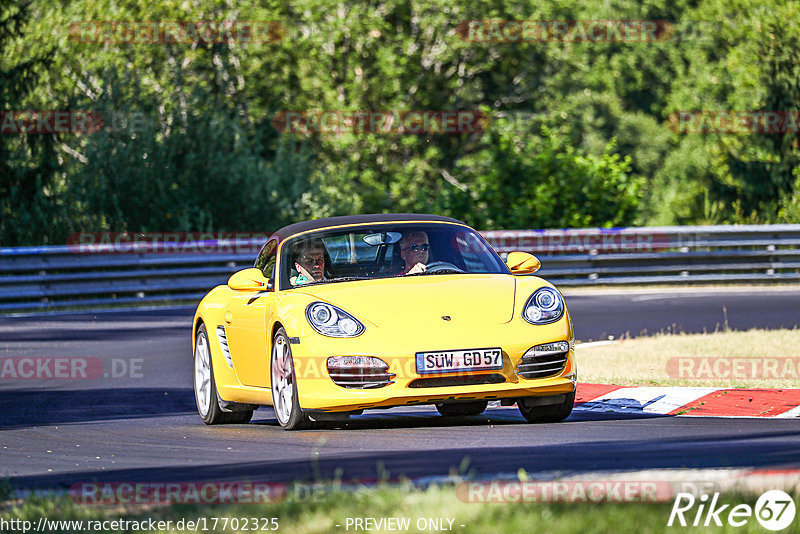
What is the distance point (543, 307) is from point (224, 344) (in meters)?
2.64

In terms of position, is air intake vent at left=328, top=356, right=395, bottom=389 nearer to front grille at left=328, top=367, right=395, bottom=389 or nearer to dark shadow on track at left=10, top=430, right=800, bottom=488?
front grille at left=328, top=367, right=395, bottom=389

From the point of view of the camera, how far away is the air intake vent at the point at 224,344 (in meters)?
10.6

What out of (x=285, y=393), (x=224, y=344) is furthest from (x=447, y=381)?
(x=224, y=344)

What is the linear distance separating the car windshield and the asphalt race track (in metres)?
1.05

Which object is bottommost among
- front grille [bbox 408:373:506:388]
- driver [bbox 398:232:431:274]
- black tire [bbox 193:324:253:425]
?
black tire [bbox 193:324:253:425]

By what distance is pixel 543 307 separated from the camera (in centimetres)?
938

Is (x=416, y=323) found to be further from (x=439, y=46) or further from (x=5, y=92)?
(x=439, y=46)

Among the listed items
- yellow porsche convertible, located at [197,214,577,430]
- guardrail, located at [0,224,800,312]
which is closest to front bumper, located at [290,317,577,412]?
yellow porsche convertible, located at [197,214,577,430]

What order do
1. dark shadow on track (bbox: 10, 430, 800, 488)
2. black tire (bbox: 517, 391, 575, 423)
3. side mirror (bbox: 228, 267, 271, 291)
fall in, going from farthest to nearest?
side mirror (bbox: 228, 267, 271, 291) < black tire (bbox: 517, 391, 575, 423) < dark shadow on track (bbox: 10, 430, 800, 488)

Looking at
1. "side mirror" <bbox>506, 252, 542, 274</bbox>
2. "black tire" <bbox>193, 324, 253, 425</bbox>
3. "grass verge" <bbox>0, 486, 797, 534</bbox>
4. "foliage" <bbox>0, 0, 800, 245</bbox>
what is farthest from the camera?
"foliage" <bbox>0, 0, 800, 245</bbox>

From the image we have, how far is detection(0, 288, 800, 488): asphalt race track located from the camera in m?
7.16

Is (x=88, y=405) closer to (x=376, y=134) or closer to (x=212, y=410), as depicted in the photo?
(x=212, y=410)

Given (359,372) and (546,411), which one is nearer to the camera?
(359,372)

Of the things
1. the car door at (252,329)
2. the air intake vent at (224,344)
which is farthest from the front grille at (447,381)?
the air intake vent at (224,344)
